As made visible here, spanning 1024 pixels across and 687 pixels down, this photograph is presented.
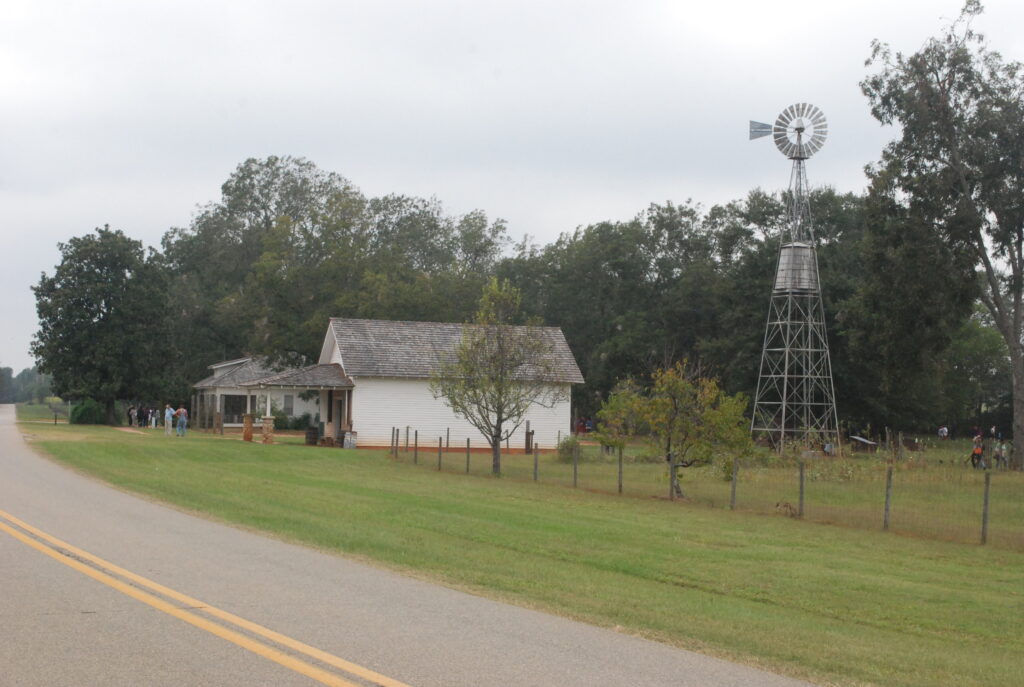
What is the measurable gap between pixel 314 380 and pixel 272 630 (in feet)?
125

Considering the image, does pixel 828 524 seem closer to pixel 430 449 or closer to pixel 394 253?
pixel 430 449

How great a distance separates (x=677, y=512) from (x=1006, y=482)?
16.1 m

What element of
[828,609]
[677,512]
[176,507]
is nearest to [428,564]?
[828,609]

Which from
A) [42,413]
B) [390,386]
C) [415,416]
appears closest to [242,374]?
[390,386]

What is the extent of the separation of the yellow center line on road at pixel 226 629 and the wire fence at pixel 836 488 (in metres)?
13.8

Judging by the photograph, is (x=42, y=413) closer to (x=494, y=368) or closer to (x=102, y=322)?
→ (x=102, y=322)

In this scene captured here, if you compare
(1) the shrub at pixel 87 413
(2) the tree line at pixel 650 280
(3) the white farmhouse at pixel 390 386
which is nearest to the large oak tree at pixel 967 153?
(2) the tree line at pixel 650 280

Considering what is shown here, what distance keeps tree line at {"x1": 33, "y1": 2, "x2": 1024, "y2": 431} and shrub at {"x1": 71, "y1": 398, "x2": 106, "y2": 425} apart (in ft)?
2.99

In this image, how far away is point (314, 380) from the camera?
45719 millimetres

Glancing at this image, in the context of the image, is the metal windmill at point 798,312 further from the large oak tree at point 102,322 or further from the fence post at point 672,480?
the large oak tree at point 102,322

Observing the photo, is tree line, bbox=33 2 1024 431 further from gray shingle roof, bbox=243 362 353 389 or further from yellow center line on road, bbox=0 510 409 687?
yellow center line on road, bbox=0 510 409 687

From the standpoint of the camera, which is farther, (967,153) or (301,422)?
(301,422)

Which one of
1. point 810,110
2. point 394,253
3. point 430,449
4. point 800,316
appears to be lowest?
point 430,449

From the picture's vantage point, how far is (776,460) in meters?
37.2
